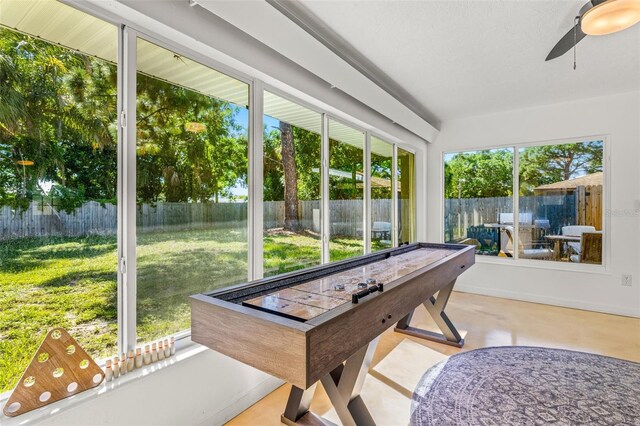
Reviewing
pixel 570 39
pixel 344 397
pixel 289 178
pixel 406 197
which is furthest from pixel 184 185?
pixel 406 197

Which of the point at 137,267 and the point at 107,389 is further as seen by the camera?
the point at 137,267

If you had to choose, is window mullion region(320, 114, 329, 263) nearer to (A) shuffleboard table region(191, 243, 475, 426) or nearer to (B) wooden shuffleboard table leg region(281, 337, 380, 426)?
(A) shuffleboard table region(191, 243, 475, 426)

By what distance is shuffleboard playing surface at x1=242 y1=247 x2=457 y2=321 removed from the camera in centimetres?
147

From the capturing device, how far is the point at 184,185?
2164 mm

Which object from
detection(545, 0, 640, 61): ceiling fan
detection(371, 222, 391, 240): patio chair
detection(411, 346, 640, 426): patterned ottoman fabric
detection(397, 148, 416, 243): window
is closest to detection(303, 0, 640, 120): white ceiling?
detection(545, 0, 640, 61): ceiling fan

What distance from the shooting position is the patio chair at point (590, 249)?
4.43 meters

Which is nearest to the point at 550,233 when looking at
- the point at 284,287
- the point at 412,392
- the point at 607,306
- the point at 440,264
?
the point at 607,306

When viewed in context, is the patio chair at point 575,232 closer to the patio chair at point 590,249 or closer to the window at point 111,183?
the patio chair at point 590,249

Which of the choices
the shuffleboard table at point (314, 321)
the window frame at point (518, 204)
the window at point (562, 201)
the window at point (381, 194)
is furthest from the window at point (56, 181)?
the window at point (562, 201)

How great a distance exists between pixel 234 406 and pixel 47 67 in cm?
226

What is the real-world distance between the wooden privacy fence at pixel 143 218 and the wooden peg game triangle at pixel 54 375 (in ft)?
1.66

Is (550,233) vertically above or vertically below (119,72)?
below

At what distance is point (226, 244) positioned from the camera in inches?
96.3

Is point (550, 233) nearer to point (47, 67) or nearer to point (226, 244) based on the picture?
point (226, 244)
